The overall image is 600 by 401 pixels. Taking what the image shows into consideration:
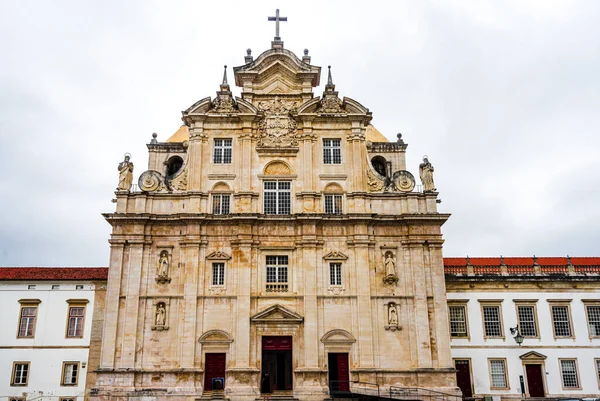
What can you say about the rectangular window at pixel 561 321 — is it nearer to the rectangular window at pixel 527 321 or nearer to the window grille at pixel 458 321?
the rectangular window at pixel 527 321

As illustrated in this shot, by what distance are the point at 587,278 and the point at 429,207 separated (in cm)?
1075

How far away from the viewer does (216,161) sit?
33.1 m

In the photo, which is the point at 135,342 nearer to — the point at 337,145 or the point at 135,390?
the point at 135,390

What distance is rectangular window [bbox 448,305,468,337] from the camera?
33.6 m

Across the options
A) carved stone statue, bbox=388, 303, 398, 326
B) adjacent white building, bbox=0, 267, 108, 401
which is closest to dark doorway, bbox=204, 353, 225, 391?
adjacent white building, bbox=0, 267, 108, 401

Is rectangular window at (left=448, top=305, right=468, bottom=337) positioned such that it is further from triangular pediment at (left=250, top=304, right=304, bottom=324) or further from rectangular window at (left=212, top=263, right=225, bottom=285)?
rectangular window at (left=212, top=263, right=225, bottom=285)

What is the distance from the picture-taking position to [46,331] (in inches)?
1282

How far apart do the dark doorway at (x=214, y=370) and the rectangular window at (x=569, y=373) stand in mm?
19031

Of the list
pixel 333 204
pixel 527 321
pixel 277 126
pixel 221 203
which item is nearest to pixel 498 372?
pixel 527 321

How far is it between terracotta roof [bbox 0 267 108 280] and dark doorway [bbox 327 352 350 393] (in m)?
13.8

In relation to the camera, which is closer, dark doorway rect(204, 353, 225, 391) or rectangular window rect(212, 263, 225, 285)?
dark doorway rect(204, 353, 225, 391)

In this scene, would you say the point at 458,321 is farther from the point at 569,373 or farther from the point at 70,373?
the point at 70,373

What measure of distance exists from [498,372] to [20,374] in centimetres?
2656

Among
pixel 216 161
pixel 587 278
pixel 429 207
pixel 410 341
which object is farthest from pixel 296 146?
pixel 587 278
